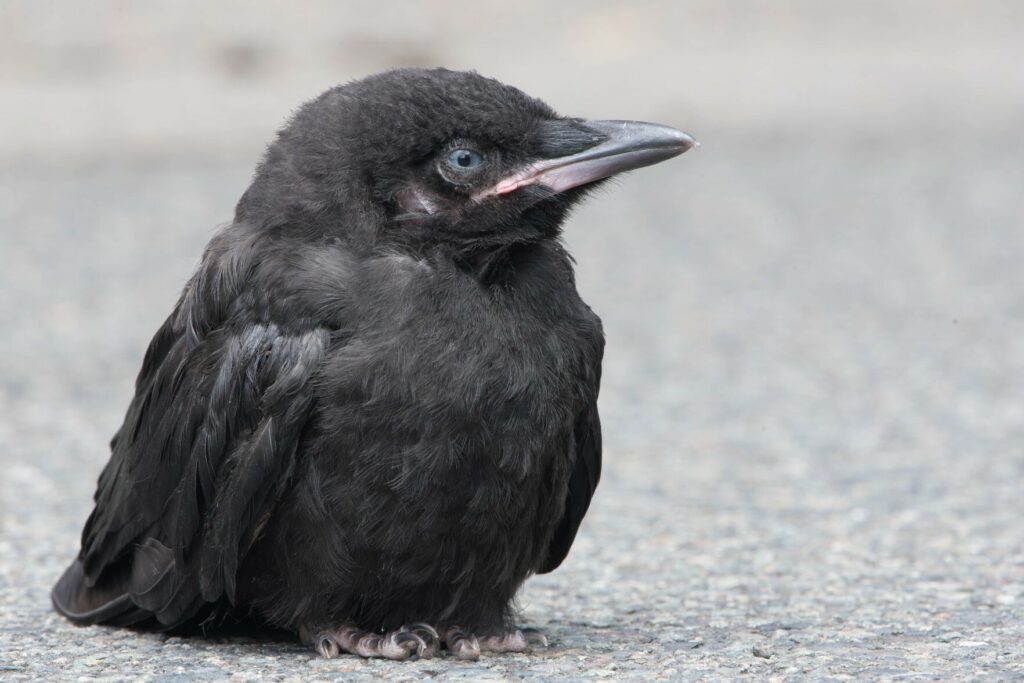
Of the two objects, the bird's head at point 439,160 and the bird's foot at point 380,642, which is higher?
the bird's head at point 439,160

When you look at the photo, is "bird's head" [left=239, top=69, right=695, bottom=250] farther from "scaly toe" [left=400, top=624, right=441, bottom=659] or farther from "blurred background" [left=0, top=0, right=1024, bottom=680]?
"blurred background" [left=0, top=0, right=1024, bottom=680]

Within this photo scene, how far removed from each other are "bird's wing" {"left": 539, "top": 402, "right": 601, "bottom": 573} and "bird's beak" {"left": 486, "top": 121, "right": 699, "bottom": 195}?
0.68 m

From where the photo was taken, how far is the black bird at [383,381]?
472 centimetres

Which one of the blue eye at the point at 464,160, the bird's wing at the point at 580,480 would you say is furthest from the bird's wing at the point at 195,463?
the bird's wing at the point at 580,480

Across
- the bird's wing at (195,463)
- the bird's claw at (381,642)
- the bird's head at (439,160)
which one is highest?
the bird's head at (439,160)

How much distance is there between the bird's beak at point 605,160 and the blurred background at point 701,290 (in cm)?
139

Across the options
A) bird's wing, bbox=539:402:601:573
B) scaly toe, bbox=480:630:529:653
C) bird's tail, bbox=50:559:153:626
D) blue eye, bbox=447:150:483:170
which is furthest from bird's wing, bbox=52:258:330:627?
bird's wing, bbox=539:402:601:573

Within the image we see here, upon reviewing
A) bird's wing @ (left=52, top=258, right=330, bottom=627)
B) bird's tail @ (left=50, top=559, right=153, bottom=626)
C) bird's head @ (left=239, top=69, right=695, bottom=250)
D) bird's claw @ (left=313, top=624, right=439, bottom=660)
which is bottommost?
bird's tail @ (left=50, top=559, right=153, bottom=626)

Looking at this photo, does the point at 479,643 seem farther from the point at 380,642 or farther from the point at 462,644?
the point at 380,642

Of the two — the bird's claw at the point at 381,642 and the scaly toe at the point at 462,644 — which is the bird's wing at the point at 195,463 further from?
the scaly toe at the point at 462,644

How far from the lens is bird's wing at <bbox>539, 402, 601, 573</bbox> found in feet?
17.2

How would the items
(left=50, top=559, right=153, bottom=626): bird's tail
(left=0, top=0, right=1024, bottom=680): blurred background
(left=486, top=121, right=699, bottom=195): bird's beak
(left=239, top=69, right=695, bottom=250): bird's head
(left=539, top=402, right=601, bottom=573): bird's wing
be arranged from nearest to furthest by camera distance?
(left=239, top=69, right=695, bottom=250): bird's head < (left=486, top=121, right=699, bottom=195): bird's beak < (left=539, top=402, right=601, bottom=573): bird's wing < (left=50, top=559, right=153, bottom=626): bird's tail < (left=0, top=0, right=1024, bottom=680): blurred background

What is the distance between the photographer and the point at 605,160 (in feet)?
16.7

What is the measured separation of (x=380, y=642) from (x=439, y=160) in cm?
139
